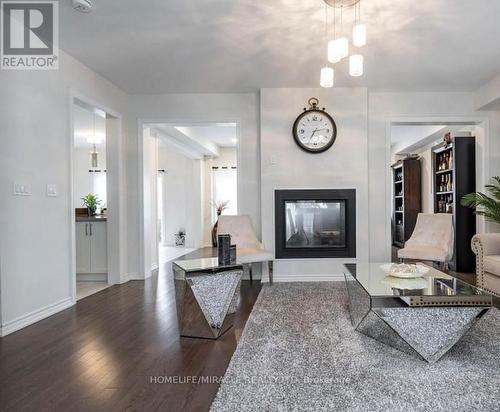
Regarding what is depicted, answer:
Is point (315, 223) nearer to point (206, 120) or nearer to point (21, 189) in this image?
point (206, 120)

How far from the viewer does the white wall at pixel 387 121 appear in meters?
4.73

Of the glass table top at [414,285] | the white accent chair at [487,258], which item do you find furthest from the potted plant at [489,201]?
the glass table top at [414,285]

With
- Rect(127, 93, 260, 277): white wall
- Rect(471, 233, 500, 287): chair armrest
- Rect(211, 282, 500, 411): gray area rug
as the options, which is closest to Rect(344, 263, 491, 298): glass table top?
Rect(211, 282, 500, 411): gray area rug

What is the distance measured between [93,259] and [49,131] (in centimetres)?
191

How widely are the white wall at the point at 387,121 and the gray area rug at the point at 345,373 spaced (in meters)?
1.93

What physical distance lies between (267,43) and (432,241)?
3310 millimetres

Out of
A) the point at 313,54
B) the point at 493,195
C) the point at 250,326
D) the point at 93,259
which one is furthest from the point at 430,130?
the point at 93,259

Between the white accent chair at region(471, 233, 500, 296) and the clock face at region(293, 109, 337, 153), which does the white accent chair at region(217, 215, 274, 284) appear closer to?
the clock face at region(293, 109, 337, 153)

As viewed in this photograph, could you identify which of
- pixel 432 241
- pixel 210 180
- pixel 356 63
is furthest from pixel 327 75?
pixel 210 180

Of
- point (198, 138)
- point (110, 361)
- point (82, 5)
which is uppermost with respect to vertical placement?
point (82, 5)

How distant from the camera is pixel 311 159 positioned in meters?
4.66

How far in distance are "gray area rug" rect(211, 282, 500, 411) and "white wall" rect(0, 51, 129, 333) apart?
73.3 inches

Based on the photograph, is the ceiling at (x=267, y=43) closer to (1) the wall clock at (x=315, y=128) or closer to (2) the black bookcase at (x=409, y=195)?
(1) the wall clock at (x=315, y=128)

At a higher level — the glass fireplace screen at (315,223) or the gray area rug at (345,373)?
the glass fireplace screen at (315,223)
